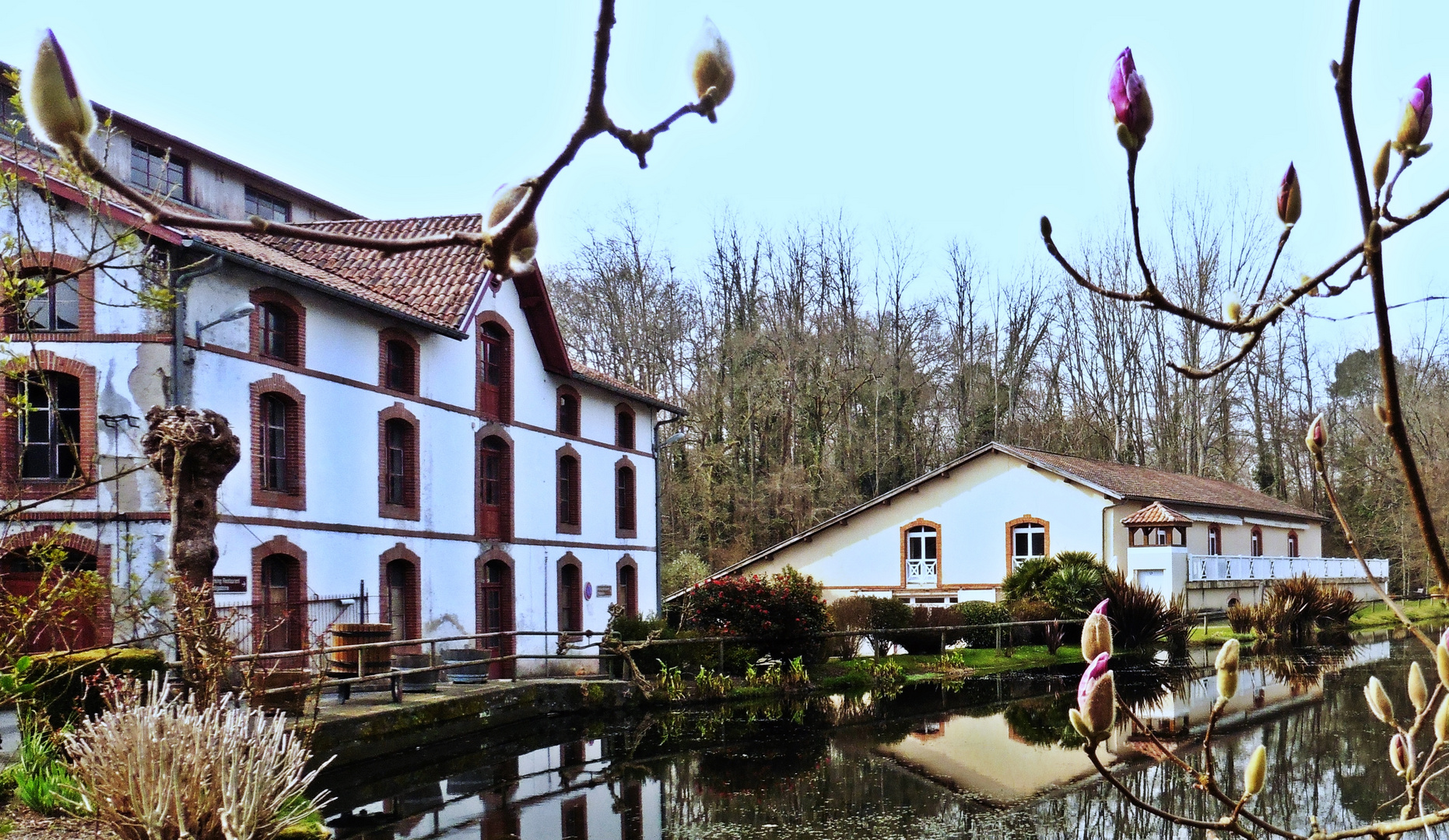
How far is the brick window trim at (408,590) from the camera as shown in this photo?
76.7ft

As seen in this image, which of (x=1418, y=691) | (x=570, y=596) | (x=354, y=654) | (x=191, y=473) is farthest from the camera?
(x=570, y=596)

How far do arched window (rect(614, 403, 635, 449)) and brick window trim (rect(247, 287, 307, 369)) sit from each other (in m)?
11.7

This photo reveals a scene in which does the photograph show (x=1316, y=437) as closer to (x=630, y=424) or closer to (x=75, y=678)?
(x=75, y=678)

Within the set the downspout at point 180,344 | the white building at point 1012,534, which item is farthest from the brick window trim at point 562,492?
the downspout at point 180,344

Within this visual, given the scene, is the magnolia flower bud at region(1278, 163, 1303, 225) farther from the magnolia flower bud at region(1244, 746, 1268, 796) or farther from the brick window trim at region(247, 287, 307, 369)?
the brick window trim at region(247, 287, 307, 369)

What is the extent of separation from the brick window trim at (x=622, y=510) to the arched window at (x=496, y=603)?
5.03 metres

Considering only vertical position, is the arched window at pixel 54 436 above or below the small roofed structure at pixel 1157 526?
above

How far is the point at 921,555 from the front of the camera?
3919 cm

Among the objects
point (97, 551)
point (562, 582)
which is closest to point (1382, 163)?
point (97, 551)

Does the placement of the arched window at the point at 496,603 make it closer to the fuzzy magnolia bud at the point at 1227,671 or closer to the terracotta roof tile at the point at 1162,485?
the terracotta roof tile at the point at 1162,485

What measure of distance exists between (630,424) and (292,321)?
1286 cm

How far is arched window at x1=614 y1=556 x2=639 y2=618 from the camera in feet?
105

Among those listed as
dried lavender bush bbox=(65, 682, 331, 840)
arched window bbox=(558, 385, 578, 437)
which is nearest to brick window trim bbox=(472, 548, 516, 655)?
arched window bbox=(558, 385, 578, 437)

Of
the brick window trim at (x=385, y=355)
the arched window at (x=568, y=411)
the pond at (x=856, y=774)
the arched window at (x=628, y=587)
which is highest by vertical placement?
the brick window trim at (x=385, y=355)
